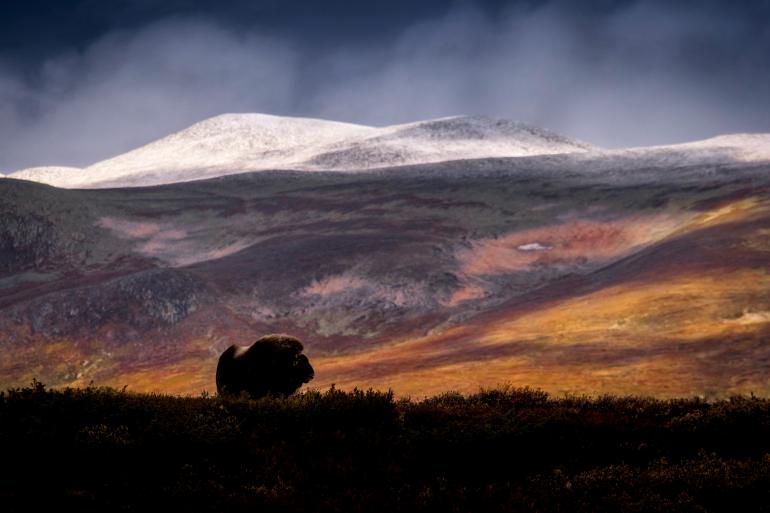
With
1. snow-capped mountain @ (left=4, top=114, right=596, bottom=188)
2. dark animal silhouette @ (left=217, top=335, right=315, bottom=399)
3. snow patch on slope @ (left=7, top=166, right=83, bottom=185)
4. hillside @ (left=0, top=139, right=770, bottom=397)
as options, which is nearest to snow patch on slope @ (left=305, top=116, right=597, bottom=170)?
snow-capped mountain @ (left=4, top=114, right=596, bottom=188)

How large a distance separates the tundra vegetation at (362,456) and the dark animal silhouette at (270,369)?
12.6 ft

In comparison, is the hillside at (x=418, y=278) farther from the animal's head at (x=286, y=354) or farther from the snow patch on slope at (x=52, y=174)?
the snow patch on slope at (x=52, y=174)

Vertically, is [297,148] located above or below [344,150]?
above

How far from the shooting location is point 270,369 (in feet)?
45.4

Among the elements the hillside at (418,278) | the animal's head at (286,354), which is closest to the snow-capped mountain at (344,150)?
the hillside at (418,278)

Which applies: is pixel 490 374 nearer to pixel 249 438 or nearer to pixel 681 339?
pixel 681 339

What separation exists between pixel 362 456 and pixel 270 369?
18.9 ft

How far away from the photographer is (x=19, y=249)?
6431cm

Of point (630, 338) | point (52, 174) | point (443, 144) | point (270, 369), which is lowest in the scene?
point (630, 338)

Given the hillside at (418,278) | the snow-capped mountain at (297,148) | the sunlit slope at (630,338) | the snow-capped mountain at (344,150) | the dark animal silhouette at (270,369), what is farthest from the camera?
the snow-capped mountain at (297,148)

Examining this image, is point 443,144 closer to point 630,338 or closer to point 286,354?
point 630,338

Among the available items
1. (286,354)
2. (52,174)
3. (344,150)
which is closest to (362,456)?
(286,354)

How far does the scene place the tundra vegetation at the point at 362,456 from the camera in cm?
722

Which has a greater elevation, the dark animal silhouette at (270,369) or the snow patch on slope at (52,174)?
the snow patch on slope at (52,174)
